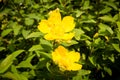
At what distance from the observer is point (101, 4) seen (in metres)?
2.17

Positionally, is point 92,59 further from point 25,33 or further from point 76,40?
point 25,33

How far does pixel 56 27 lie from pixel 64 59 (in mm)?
205

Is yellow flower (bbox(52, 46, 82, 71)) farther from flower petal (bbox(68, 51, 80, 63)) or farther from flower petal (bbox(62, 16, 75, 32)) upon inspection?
flower petal (bbox(62, 16, 75, 32))

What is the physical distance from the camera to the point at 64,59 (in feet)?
4.40

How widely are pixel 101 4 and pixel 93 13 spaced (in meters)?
0.17

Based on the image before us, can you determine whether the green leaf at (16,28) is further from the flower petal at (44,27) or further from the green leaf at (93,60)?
the green leaf at (93,60)

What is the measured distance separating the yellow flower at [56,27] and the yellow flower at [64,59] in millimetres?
78

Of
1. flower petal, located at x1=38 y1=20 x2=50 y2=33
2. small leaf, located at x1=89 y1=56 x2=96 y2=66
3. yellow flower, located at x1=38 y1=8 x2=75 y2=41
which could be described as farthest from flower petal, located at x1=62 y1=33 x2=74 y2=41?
small leaf, located at x1=89 y1=56 x2=96 y2=66

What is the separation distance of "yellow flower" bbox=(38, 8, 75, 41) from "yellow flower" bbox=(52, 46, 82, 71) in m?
0.08

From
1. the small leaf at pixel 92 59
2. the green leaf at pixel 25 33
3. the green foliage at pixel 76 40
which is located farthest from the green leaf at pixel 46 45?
the small leaf at pixel 92 59

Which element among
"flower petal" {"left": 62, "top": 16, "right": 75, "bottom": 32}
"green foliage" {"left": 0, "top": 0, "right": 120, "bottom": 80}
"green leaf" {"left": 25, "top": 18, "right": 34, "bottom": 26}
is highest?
"flower petal" {"left": 62, "top": 16, "right": 75, "bottom": 32}

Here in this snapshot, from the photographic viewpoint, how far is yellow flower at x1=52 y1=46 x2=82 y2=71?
4.24 ft

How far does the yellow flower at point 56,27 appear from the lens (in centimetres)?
137

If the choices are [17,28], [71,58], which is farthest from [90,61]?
[17,28]
